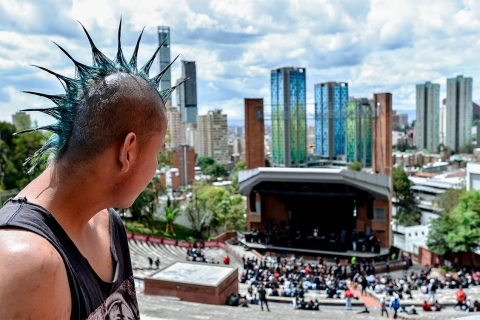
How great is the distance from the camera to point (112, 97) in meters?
1.13

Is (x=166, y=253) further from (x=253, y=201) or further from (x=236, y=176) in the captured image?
(x=236, y=176)

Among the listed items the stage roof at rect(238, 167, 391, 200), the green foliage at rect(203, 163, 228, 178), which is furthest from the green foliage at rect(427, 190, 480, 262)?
the green foliage at rect(203, 163, 228, 178)

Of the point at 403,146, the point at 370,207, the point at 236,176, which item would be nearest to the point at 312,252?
the point at 370,207

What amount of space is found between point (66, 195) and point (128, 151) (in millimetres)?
187

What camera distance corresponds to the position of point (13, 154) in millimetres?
31078

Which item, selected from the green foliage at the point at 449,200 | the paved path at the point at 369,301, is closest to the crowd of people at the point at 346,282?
the paved path at the point at 369,301

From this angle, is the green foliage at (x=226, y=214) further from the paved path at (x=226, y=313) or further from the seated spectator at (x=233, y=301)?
the paved path at (x=226, y=313)

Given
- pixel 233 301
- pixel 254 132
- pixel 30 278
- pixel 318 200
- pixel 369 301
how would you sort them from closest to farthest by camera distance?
pixel 30 278
pixel 233 301
pixel 369 301
pixel 318 200
pixel 254 132

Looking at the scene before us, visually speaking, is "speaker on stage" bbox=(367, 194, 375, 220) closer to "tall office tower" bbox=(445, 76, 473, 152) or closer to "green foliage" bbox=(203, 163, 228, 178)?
"green foliage" bbox=(203, 163, 228, 178)

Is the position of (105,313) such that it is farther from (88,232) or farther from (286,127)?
(286,127)

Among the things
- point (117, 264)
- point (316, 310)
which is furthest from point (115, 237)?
point (316, 310)

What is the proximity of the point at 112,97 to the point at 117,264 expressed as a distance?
56 cm

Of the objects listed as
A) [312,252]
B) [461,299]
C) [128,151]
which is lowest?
[312,252]

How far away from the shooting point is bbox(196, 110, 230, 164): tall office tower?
99.8 metres
